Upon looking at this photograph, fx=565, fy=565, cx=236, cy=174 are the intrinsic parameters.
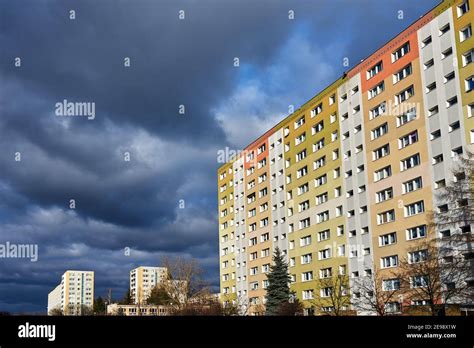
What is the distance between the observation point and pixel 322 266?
79.1 metres

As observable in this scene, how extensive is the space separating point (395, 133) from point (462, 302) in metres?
21.3

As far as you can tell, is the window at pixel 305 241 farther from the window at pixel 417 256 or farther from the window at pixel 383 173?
the window at pixel 417 256

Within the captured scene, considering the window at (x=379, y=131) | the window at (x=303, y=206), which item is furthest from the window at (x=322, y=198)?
the window at (x=379, y=131)

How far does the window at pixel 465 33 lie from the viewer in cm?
5547

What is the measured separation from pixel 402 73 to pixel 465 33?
1000cm

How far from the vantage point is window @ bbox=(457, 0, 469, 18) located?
2202 inches

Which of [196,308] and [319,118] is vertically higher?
[319,118]

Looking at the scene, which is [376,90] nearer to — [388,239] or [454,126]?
[454,126]

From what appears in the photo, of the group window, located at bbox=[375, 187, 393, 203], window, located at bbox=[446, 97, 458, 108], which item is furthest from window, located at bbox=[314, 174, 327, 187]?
window, located at bbox=[446, 97, 458, 108]

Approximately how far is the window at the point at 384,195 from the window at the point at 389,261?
6.88 metres

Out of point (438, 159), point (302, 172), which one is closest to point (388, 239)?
point (438, 159)
